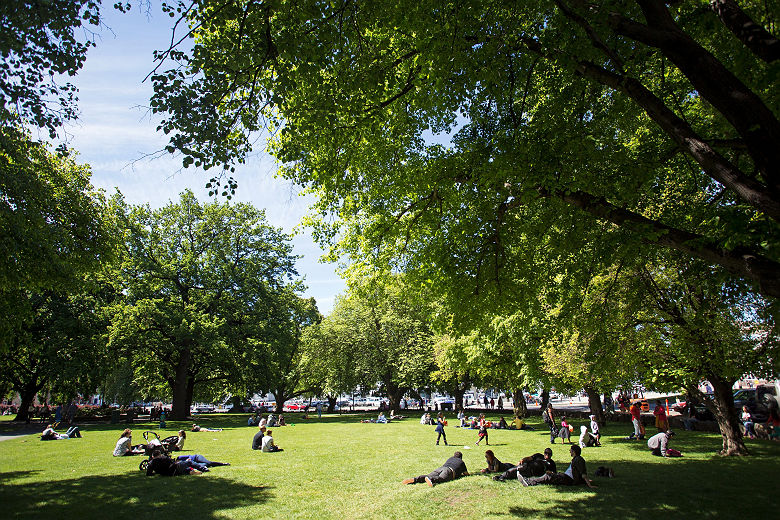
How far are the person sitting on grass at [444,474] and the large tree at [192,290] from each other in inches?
844

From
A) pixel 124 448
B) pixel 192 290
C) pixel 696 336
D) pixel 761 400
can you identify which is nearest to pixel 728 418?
pixel 696 336

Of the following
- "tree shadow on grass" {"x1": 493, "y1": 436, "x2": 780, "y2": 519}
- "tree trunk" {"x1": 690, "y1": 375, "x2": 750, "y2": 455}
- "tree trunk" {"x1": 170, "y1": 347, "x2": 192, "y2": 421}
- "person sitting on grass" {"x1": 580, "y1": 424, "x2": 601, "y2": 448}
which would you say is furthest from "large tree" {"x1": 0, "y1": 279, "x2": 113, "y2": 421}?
"tree trunk" {"x1": 690, "y1": 375, "x2": 750, "y2": 455}

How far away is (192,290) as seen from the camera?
33.9 metres

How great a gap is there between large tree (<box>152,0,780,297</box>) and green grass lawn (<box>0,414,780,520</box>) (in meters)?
5.39

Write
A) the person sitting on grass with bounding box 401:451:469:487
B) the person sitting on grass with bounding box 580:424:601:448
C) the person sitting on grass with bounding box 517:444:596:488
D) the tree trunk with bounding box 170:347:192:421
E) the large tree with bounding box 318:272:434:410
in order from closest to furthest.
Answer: the person sitting on grass with bounding box 517:444:596:488
the person sitting on grass with bounding box 401:451:469:487
the person sitting on grass with bounding box 580:424:601:448
the tree trunk with bounding box 170:347:192:421
the large tree with bounding box 318:272:434:410

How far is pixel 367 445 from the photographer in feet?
64.0

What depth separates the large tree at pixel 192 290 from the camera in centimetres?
3005

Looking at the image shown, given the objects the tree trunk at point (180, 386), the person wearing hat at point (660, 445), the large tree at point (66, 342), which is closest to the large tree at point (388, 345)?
the tree trunk at point (180, 386)

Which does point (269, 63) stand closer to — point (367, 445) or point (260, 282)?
point (367, 445)

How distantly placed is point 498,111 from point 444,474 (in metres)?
9.40

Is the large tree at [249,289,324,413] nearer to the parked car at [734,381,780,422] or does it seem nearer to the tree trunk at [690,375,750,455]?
the tree trunk at [690,375,750,455]

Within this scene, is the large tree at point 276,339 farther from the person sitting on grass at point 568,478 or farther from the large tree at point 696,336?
the large tree at point 696,336

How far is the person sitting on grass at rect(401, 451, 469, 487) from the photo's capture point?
446 inches

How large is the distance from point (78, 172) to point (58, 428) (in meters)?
17.7
